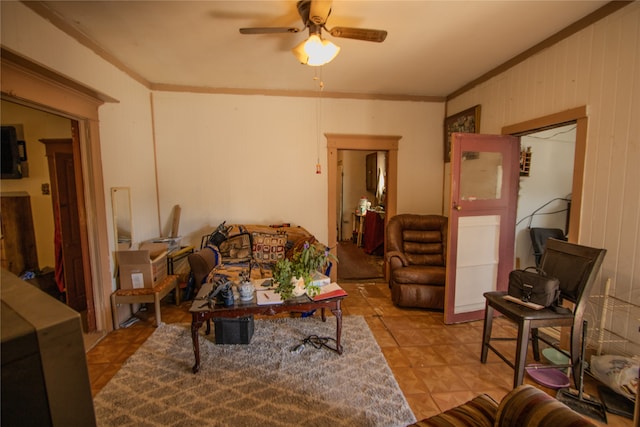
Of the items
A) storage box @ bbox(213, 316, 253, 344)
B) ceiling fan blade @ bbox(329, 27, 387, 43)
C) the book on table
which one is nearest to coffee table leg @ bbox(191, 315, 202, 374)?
storage box @ bbox(213, 316, 253, 344)

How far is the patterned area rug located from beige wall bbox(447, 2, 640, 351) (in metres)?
1.88

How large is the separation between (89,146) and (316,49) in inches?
88.5

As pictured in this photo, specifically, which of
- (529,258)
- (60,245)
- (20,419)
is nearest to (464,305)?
(529,258)

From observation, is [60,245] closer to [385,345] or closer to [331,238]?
[331,238]

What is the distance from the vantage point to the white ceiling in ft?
A: 7.04

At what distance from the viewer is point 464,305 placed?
10.1 ft

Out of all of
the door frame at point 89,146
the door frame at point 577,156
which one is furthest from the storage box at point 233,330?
the door frame at point 577,156

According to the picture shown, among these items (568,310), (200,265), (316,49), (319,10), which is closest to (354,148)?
(316,49)

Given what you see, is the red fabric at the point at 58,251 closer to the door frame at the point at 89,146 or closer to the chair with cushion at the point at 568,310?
the door frame at the point at 89,146

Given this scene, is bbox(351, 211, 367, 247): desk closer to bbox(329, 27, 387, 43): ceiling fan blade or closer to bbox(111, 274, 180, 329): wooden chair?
bbox(111, 274, 180, 329): wooden chair

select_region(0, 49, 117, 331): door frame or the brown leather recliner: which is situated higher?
select_region(0, 49, 117, 331): door frame

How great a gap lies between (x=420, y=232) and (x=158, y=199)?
3589 mm

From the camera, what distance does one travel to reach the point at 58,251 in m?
2.98

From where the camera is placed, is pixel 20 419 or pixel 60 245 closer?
pixel 20 419
